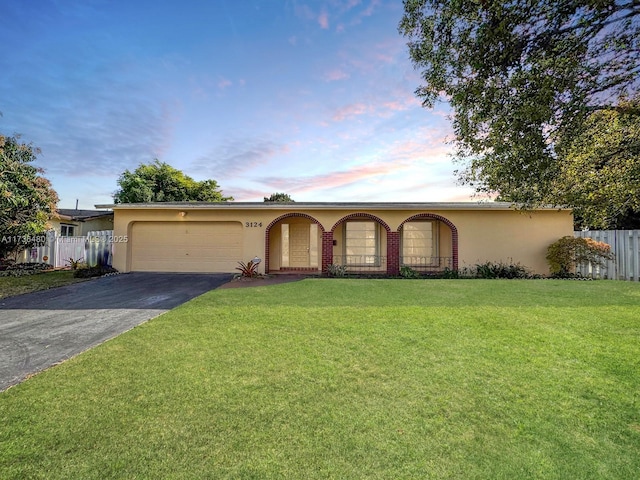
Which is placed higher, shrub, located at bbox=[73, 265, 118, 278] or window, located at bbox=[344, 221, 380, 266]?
window, located at bbox=[344, 221, 380, 266]

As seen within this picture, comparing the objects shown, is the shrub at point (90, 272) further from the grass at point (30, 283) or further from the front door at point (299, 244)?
the front door at point (299, 244)

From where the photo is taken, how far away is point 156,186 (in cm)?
2983

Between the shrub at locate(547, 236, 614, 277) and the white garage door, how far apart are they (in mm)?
13042

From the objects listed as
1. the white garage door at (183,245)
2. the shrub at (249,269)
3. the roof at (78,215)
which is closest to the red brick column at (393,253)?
the shrub at (249,269)

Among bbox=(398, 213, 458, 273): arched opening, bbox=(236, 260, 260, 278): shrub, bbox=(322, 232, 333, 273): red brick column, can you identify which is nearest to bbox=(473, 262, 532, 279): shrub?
bbox=(398, 213, 458, 273): arched opening

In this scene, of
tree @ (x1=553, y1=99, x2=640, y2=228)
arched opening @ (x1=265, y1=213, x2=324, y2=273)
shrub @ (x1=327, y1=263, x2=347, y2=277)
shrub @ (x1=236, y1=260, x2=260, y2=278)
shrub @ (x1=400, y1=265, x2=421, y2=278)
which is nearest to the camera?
tree @ (x1=553, y1=99, x2=640, y2=228)

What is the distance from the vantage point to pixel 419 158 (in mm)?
14062

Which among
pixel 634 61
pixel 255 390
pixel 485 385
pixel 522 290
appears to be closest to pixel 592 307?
pixel 522 290

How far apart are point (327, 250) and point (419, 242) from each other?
14.3 ft

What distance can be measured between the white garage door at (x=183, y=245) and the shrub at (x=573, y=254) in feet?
42.8

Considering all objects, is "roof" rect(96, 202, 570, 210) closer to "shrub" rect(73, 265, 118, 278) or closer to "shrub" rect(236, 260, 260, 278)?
"shrub" rect(236, 260, 260, 278)

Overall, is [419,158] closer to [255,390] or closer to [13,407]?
[255,390]

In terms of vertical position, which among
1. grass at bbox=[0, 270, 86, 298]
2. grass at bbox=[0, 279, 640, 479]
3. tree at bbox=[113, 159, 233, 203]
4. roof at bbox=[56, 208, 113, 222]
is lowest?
grass at bbox=[0, 279, 640, 479]

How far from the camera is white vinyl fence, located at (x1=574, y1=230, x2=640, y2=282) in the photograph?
1157 cm
